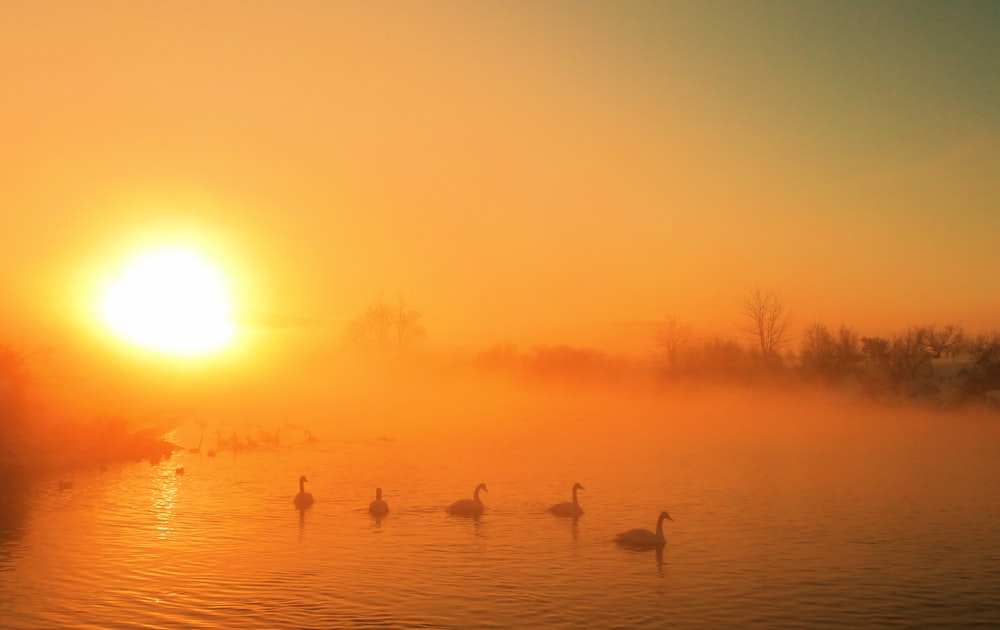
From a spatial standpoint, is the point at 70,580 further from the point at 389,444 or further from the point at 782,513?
A: the point at 389,444

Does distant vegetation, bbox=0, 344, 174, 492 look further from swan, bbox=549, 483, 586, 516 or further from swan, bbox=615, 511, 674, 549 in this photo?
swan, bbox=615, 511, 674, 549

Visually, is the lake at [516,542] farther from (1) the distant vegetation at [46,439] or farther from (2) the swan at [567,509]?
(1) the distant vegetation at [46,439]

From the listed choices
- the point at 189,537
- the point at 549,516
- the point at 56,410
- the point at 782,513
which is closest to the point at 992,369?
the point at 782,513

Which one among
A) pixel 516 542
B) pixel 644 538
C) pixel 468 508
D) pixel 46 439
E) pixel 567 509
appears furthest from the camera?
pixel 46 439

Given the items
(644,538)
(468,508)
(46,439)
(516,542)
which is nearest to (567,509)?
(468,508)

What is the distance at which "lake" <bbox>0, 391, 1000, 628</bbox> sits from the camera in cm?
1709

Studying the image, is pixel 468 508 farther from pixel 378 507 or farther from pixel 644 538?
pixel 644 538

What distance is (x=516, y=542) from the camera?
78.1ft

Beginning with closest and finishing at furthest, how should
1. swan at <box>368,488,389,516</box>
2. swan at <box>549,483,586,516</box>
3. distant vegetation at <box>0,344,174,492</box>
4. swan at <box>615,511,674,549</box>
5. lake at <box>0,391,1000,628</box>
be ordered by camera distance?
lake at <box>0,391,1000,628</box>
swan at <box>615,511,674,549</box>
swan at <box>549,483,586,516</box>
swan at <box>368,488,389,516</box>
distant vegetation at <box>0,344,174,492</box>

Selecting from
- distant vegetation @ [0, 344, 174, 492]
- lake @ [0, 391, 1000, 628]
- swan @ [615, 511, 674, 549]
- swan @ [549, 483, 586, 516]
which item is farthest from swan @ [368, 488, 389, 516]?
distant vegetation @ [0, 344, 174, 492]

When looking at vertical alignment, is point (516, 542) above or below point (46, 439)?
below

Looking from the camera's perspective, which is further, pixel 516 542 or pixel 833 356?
pixel 833 356

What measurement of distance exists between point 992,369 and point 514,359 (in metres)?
69.7

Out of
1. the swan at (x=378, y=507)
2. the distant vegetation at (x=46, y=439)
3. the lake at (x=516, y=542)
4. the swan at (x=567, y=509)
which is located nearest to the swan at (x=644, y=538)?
the lake at (x=516, y=542)
